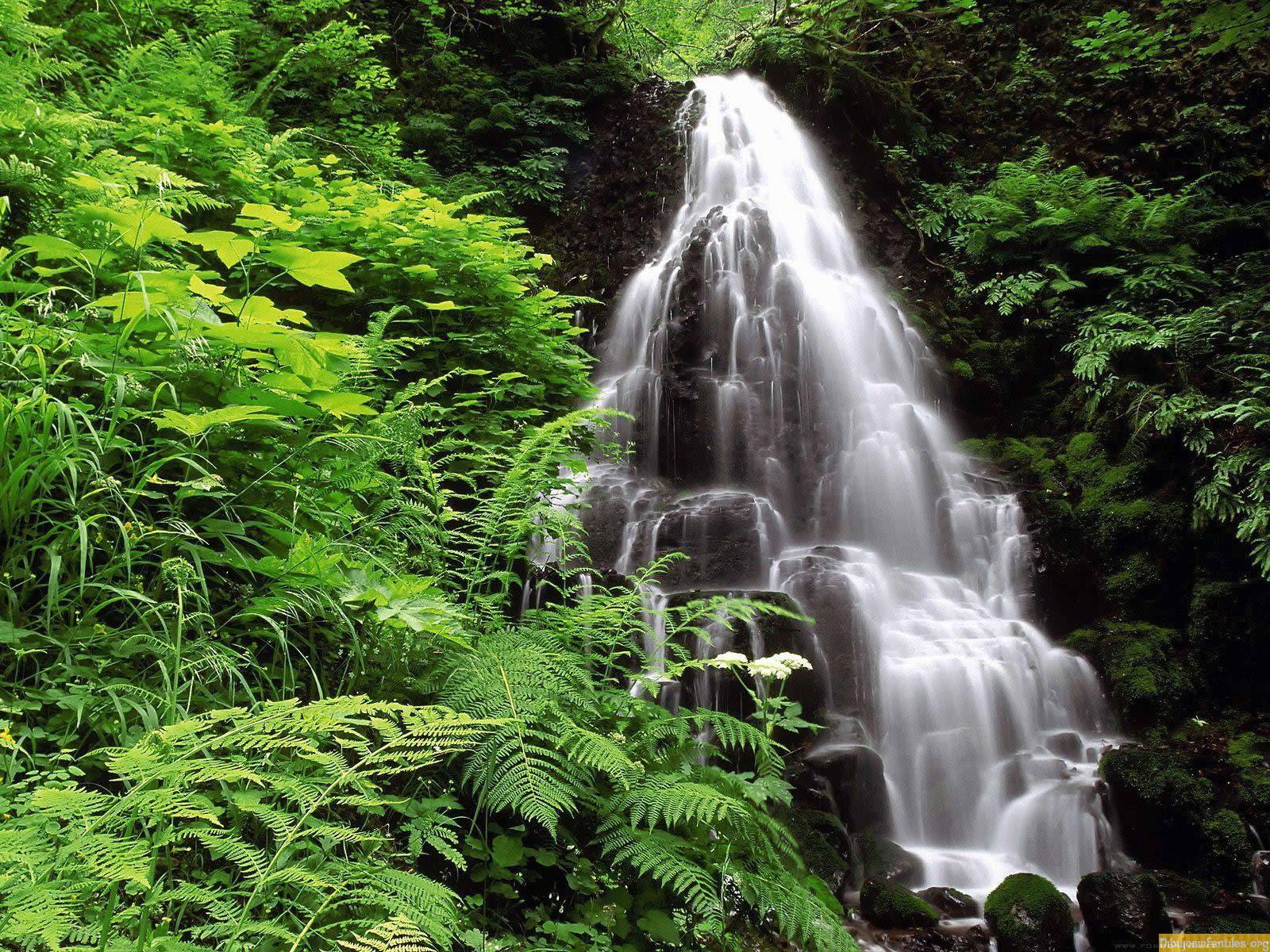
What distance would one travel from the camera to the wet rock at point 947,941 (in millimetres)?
3814

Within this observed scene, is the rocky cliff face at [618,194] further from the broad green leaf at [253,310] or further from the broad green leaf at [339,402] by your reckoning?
the broad green leaf at [339,402]

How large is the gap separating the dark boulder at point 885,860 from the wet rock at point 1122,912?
96 cm

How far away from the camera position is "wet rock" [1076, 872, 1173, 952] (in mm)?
3814

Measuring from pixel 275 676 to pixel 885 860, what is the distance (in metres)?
4.23

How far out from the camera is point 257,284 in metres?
3.62

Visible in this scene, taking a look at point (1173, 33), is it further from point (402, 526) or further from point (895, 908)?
point (402, 526)

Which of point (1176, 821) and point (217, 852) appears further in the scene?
point (1176, 821)

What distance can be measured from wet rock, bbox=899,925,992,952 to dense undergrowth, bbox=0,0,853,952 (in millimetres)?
2072

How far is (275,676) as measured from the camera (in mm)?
1887

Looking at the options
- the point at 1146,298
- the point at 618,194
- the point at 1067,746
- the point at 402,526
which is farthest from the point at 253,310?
the point at 618,194

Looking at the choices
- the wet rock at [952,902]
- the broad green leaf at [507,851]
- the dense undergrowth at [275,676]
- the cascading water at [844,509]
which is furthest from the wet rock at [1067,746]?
the broad green leaf at [507,851]

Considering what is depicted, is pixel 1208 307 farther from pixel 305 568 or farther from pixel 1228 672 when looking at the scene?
pixel 305 568

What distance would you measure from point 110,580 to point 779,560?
5888 millimetres

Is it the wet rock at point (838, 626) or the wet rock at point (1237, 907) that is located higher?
the wet rock at point (838, 626)
